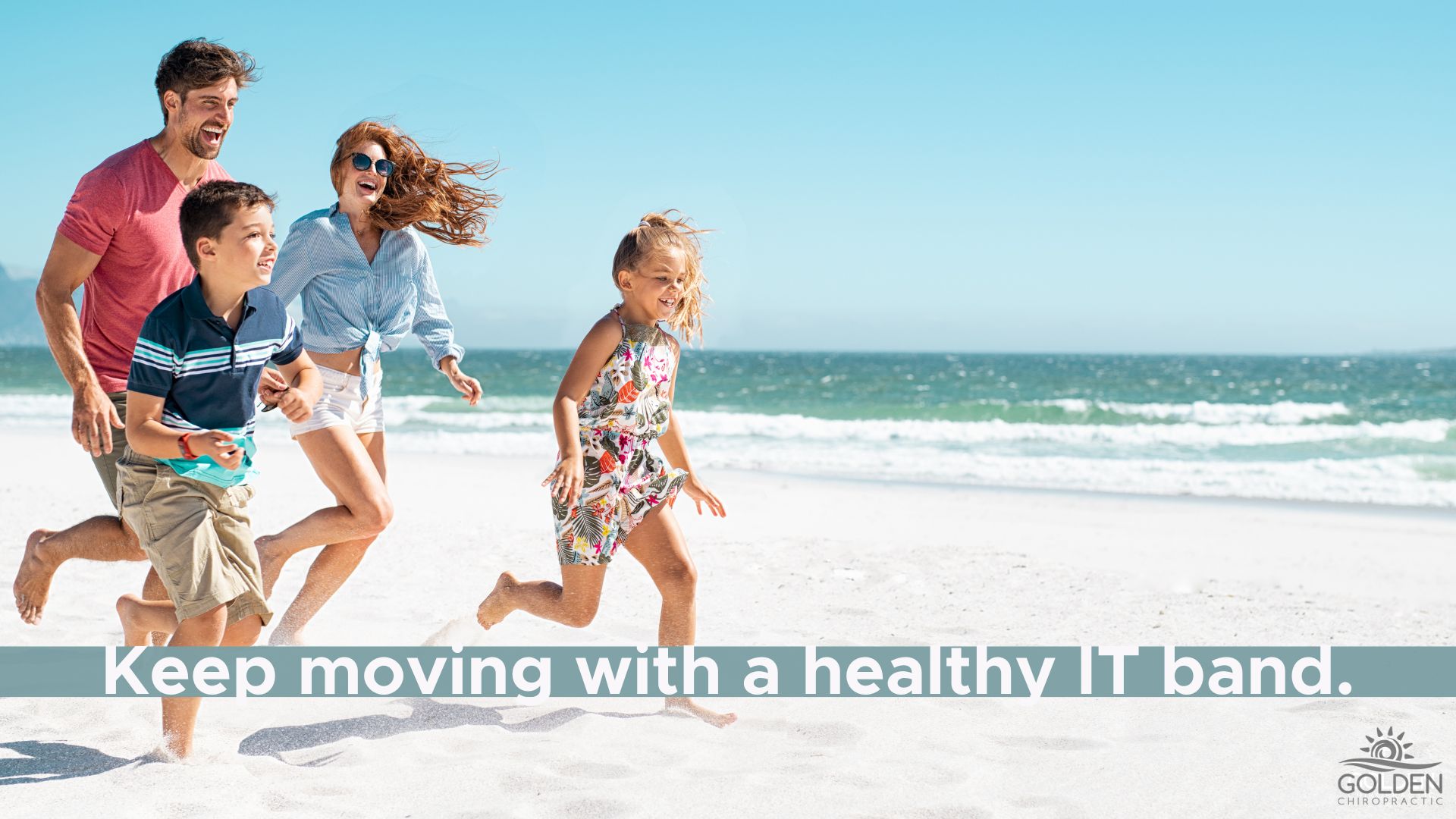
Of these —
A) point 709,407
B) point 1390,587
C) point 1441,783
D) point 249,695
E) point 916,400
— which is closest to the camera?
point 1441,783

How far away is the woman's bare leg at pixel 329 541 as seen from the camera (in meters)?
3.65

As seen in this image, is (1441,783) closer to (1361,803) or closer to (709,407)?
(1361,803)

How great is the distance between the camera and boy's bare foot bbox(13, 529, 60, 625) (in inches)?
133

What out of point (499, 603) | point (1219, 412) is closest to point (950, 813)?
point (499, 603)

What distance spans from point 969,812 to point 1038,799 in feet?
0.74

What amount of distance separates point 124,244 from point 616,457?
1549 mm

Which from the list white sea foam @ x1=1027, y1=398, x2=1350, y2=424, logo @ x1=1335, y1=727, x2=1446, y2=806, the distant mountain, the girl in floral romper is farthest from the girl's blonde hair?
the distant mountain

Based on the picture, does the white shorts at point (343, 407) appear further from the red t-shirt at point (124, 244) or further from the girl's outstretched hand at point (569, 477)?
the girl's outstretched hand at point (569, 477)

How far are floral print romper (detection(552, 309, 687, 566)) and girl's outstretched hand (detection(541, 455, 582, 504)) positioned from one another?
16 centimetres

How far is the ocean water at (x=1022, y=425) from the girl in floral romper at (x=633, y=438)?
8899 mm

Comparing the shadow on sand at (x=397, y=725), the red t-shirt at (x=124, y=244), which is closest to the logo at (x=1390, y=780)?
the shadow on sand at (x=397, y=725)

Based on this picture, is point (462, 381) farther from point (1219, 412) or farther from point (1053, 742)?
point (1219, 412)

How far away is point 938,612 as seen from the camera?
5.17 metres

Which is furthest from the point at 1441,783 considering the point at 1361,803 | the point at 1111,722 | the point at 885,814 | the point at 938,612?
the point at 938,612
